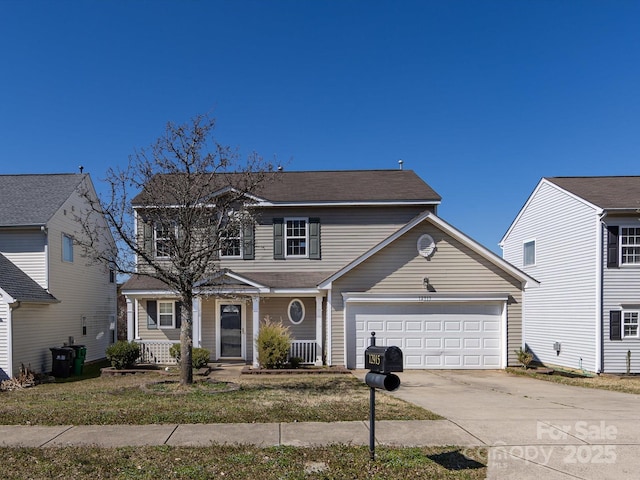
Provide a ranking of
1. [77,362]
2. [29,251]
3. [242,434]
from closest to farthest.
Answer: [242,434]
[77,362]
[29,251]

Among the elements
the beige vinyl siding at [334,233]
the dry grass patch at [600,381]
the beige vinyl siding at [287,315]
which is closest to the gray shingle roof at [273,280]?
the beige vinyl siding at [334,233]

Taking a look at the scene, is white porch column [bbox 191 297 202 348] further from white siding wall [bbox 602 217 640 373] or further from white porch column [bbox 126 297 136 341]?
white siding wall [bbox 602 217 640 373]

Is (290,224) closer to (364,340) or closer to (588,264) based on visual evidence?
(364,340)

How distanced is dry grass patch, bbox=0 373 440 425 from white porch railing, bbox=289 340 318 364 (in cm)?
321

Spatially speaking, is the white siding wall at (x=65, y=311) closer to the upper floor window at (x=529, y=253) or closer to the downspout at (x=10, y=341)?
the downspout at (x=10, y=341)

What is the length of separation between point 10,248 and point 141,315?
16.2 ft

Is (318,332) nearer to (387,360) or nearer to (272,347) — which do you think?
(272,347)

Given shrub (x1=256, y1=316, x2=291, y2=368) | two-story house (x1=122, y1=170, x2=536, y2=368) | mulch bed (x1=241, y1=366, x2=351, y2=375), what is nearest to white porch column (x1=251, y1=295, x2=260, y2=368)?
two-story house (x1=122, y1=170, x2=536, y2=368)

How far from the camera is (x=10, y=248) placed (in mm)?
16453

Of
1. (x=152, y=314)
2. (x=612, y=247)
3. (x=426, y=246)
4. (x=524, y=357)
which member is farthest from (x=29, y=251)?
(x=612, y=247)

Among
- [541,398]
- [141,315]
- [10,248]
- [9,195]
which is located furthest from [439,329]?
[9,195]

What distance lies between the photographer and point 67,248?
18.3 meters

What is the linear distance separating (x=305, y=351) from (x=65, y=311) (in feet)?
30.7

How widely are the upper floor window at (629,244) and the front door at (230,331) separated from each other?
13.6 metres
